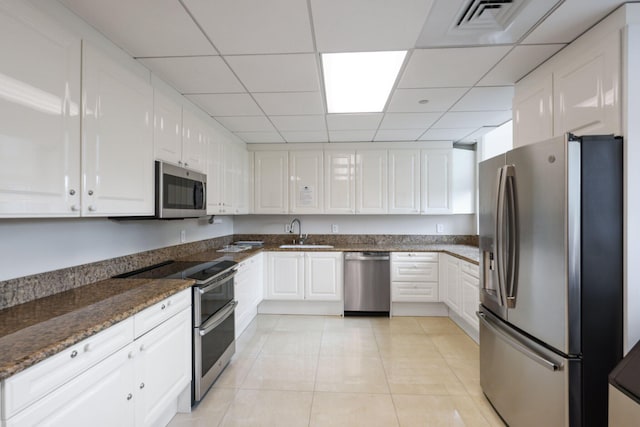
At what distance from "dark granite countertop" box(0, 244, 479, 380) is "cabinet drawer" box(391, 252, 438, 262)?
2653 millimetres

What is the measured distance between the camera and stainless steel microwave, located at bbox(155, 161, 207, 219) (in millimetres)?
2090

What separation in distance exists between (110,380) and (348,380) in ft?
5.50

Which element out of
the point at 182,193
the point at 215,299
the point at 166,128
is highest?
the point at 166,128

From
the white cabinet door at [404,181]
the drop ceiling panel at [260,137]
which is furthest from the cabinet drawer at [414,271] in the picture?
the drop ceiling panel at [260,137]

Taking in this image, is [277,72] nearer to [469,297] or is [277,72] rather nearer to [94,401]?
[94,401]

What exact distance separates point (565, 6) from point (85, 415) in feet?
9.04

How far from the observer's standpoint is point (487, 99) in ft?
8.59

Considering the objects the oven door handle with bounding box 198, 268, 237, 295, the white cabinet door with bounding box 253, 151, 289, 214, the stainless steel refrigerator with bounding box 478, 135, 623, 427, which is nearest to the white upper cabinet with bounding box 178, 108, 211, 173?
the oven door handle with bounding box 198, 268, 237, 295

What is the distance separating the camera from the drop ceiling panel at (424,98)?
2424mm

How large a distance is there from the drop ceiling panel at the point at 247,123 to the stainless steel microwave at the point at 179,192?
0.77 metres

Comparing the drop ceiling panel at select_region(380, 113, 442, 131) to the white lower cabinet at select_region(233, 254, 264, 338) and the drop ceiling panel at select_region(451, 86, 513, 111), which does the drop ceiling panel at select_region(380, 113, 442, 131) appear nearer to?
the drop ceiling panel at select_region(451, 86, 513, 111)

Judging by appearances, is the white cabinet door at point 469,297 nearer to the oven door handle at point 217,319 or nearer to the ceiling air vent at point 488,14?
the ceiling air vent at point 488,14

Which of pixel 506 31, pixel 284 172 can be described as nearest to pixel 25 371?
pixel 506 31

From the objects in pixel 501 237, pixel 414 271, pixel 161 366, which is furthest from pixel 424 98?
pixel 161 366
